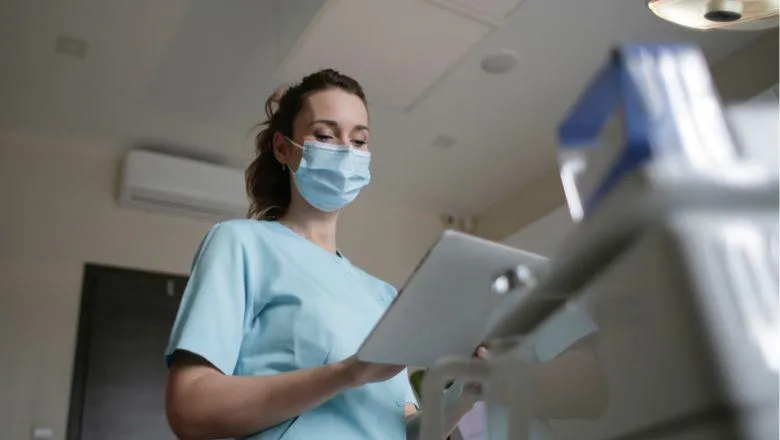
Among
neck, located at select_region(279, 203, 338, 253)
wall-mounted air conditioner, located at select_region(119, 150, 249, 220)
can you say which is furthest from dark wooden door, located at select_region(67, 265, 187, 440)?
neck, located at select_region(279, 203, 338, 253)

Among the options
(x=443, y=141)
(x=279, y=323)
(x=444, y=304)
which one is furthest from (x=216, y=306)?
(x=443, y=141)

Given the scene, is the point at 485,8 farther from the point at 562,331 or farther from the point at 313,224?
the point at 562,331

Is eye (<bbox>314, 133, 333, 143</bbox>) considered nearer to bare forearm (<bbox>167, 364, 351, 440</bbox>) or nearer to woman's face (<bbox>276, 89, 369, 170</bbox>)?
woman's face (<bbox>276, 89, 369, 170</bbox>)

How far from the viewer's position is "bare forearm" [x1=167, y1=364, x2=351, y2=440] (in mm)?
727

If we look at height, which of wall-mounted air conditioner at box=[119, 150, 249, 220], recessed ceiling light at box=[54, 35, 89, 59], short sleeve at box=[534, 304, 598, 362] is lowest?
short sleeve at box=[534, 304, 598, 362]

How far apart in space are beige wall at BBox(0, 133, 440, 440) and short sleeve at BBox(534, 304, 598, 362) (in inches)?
102

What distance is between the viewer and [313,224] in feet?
3.56

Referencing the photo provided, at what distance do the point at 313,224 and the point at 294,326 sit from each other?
26 cm

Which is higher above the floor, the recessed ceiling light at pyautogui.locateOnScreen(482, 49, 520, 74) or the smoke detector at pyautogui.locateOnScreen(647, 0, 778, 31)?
the recessed ceiling light at pyautogui.locateOnScreen(482, 49, 520, 74)

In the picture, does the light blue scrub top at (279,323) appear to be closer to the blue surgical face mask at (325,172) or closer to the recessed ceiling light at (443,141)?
the blue surgical face mask at (325,172)

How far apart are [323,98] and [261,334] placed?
41cm

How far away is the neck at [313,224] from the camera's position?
1.07 m

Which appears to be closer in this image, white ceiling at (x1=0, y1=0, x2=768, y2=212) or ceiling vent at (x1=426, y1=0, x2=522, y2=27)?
ceiling vent at (x1=426, y1=0, x2=522, y2=27)

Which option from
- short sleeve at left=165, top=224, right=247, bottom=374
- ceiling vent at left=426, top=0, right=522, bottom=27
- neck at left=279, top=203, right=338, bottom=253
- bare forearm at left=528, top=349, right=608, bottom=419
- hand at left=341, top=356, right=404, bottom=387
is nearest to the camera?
bare forearm at left=528, top=349, right=608, bottom=419
